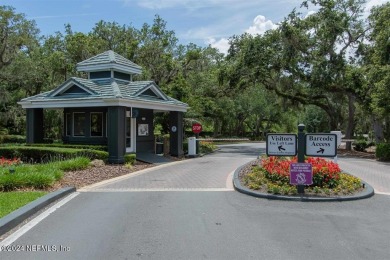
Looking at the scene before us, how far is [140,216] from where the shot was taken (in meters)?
7.62

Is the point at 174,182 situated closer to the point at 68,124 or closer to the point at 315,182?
the point at 315,182

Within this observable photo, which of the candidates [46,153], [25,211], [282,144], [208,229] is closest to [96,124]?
[46,153]

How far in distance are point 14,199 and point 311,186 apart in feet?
22.1

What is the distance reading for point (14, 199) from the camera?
8523 mm

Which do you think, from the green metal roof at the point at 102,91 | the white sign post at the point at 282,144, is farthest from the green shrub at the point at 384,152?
the white sign post at the point at 282,144

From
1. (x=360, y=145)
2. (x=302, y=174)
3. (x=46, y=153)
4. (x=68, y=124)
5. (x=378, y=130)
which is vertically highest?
(x=68, y=124)

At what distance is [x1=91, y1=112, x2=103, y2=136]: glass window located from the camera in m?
20.9

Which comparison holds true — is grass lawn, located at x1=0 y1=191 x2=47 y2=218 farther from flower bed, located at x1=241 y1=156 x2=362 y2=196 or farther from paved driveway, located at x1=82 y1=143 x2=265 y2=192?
flower bed, located at x1=241 y1=156 x2=362 y2=196

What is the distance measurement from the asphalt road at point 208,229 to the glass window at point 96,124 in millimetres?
11565

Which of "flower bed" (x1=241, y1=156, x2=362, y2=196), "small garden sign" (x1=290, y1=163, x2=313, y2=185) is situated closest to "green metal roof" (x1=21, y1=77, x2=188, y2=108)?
"flower bed" (x1=241, y1=156, x2=362, y2=196)

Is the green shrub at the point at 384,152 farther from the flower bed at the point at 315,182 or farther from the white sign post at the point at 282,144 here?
the white sign post at the point at 282,144

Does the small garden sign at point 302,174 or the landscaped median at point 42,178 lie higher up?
the small garden sign at point 302,174

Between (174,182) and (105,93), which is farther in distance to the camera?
(105,93)

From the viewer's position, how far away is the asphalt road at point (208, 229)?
554cm
